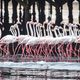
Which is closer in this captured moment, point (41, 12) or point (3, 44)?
point (3, 44)

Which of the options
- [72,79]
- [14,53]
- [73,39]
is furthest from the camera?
[14,53]

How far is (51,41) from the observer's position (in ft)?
42.7

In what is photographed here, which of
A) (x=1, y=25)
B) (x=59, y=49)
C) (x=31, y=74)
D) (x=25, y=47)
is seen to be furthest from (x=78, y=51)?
(x=31, y=74)

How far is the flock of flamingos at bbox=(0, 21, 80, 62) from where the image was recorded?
42.7 ft

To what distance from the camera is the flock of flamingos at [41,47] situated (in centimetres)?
1302

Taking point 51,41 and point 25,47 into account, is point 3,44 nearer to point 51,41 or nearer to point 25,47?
point 25,47

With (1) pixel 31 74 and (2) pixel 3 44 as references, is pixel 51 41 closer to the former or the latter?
(2) pixel 3 44

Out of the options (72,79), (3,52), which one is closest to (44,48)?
(3,52)

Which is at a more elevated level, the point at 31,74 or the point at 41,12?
the point at 41,12

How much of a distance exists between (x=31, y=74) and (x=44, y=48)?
3.39m

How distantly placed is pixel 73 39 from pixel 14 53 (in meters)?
1.83

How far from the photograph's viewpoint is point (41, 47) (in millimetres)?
13258

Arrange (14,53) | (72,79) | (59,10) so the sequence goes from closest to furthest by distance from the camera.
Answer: (72,79), (14,53), (59,10)

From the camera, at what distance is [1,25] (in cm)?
1545
